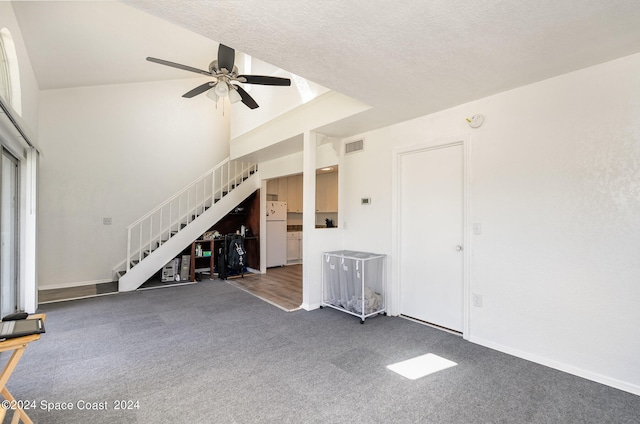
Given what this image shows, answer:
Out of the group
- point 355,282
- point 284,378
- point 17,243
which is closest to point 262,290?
point 355,282

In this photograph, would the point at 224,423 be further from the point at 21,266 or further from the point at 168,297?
the point at 21,266

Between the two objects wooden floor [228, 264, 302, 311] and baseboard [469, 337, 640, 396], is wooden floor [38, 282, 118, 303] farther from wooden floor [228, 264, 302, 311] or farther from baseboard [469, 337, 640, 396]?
baseboard [469, 337, 640, 396]

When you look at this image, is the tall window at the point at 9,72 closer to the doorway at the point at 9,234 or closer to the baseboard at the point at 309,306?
the doorway at the point at 9,234

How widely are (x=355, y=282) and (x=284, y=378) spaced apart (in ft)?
5.77

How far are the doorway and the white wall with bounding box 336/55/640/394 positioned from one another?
17.7ft

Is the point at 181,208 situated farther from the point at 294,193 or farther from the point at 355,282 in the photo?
the point at 355,282

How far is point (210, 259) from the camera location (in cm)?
655

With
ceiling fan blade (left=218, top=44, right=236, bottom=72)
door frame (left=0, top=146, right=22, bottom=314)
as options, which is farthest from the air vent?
door frame (left=0, top=146, right=22, bottom=314)

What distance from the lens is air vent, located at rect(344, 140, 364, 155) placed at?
14.4 feet

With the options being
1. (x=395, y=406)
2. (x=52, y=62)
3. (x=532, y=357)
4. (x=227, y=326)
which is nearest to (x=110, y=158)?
(x=52, y=62)

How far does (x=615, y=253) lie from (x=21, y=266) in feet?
21.9

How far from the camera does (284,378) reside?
7.77 feet

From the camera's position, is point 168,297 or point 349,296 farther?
point 168,297

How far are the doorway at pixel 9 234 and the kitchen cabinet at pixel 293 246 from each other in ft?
17.1
